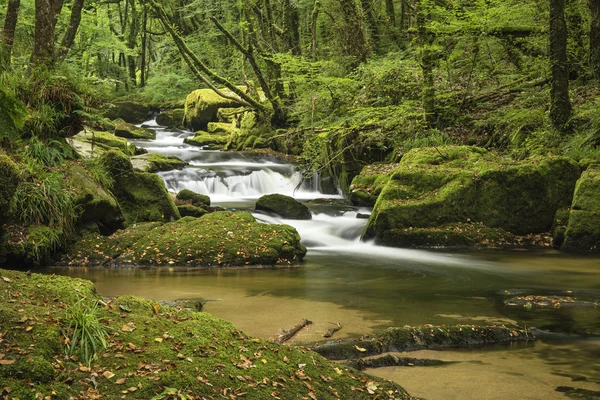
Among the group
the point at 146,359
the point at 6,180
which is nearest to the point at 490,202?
the point at 6,180

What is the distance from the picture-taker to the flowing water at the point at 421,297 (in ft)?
16.2

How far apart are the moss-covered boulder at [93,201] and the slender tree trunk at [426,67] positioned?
8641mm

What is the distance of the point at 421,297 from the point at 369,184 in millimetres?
8541

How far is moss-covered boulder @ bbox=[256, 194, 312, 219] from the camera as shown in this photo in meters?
14.8

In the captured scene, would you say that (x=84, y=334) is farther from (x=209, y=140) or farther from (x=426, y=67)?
(x=209, y=140)

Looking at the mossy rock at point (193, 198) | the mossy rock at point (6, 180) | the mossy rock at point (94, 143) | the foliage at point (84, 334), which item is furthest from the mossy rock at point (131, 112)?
the foliage at point (84, 334)

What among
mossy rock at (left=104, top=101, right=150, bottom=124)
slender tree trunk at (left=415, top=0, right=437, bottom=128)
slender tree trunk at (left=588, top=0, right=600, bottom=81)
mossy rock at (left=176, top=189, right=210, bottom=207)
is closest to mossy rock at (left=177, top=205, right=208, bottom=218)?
mossy rock at (left=176, top=189, right=210, bottom=207)

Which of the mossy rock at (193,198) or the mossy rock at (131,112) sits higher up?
the mossy rock at (131,112)

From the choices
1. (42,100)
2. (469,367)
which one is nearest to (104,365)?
(469,367)

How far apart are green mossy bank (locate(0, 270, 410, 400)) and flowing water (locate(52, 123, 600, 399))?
1.13 metres

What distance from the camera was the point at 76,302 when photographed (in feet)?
13.1

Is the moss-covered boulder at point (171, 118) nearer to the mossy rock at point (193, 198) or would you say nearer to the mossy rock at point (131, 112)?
the mossy rock at point (131, 112)

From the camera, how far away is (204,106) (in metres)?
28.6

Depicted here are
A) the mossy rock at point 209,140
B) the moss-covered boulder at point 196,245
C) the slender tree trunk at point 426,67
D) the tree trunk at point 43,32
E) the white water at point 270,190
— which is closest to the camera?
the moss-covered boulder at point 196,245
